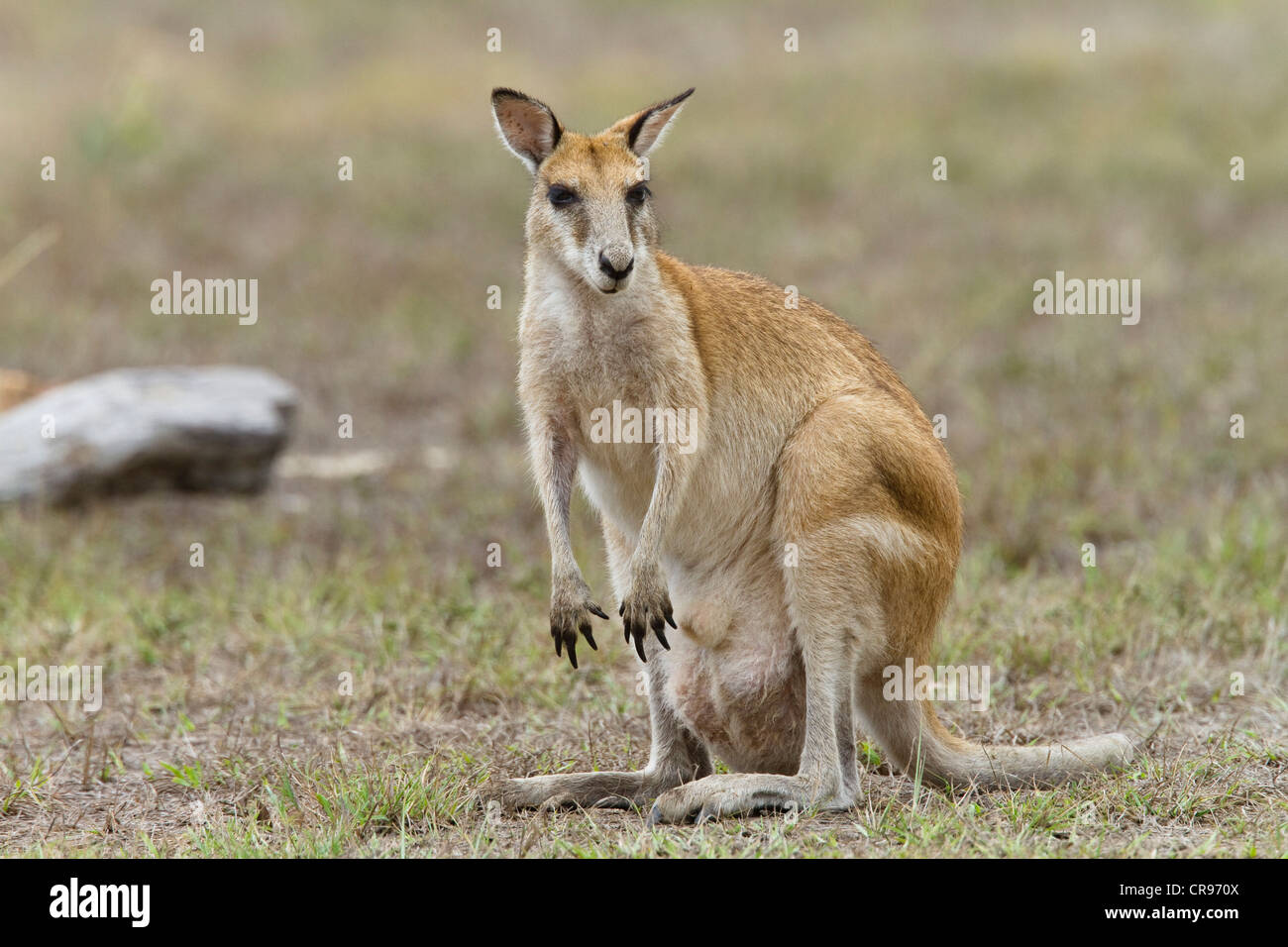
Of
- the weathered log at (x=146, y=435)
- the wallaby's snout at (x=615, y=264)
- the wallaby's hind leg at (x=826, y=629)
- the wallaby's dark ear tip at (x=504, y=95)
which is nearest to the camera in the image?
the wallaby's snout at (x=615, y=264)

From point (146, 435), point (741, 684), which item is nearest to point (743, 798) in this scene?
point (741, 684)

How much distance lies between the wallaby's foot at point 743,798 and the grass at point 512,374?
0.06m

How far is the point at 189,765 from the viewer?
4.45 meters

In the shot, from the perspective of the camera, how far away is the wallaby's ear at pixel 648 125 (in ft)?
13.3

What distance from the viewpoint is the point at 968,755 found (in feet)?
13.2

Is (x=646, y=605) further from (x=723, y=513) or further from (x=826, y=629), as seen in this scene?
(x=826, y=629)

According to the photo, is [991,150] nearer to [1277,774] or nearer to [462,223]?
[462,223]

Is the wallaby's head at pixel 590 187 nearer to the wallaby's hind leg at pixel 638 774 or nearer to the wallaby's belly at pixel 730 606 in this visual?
the wallaby's belly at pixel 730 606

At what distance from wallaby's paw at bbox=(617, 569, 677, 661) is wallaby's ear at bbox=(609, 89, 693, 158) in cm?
120

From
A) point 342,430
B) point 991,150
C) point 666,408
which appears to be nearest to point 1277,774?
point 666,408

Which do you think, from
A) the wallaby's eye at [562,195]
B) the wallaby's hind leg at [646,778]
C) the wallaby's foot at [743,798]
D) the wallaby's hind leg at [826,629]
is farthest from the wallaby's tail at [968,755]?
the wallaby's eye at [562,195]

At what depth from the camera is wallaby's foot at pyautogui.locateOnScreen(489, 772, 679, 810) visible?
4.00m

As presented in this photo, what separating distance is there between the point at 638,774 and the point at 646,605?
60 cm

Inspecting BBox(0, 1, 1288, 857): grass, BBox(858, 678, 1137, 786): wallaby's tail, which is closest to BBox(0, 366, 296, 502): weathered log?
BBox(0, 1, 1288, 857): grass
